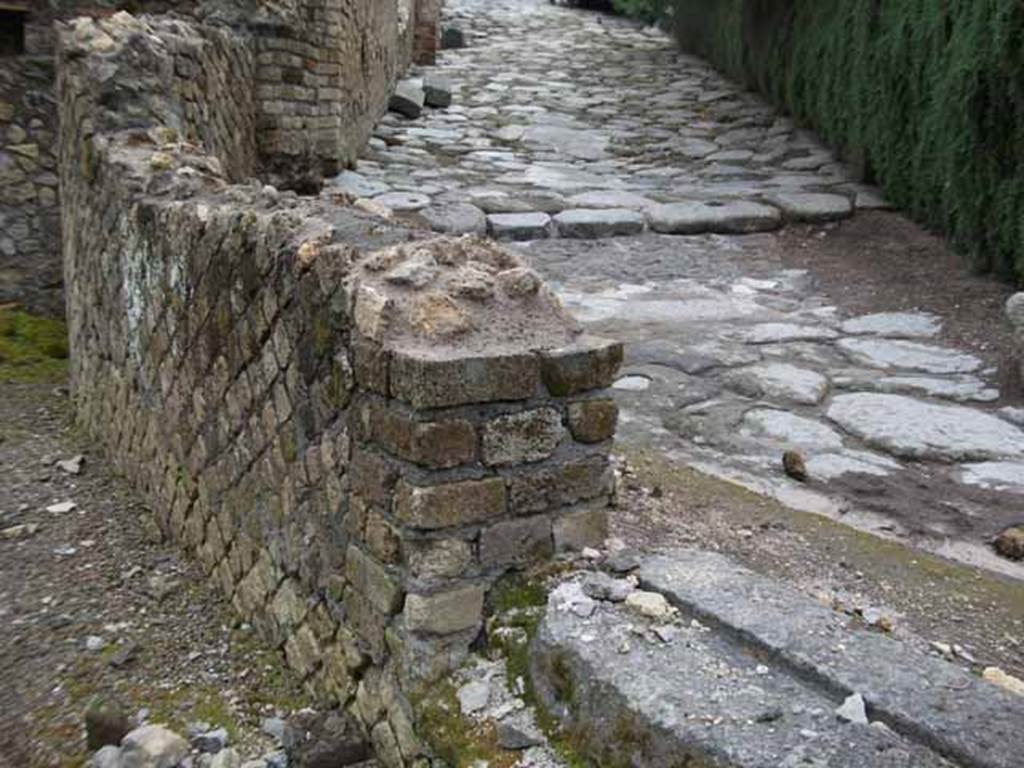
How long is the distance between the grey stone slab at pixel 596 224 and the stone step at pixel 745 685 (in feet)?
15.7

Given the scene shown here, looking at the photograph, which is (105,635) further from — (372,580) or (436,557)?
(436,557)

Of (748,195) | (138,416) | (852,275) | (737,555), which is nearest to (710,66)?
(748,195)

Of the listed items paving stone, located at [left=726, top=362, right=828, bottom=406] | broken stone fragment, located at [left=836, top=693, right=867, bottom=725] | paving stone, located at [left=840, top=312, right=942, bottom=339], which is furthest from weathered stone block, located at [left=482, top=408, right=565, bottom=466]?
paving stone, located at [left=840, top=312, right=942, bottom=339]

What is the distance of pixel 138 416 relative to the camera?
4113 mm

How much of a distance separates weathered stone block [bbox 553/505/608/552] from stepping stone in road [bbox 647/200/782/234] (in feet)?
15.8

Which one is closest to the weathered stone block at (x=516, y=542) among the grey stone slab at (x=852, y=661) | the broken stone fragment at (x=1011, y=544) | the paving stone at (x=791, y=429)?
the grey stone slab at (x=852, y=661)

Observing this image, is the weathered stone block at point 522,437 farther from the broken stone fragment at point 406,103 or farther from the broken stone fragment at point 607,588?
the broken stone fragment at point 406,103

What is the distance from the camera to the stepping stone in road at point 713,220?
6977 mm

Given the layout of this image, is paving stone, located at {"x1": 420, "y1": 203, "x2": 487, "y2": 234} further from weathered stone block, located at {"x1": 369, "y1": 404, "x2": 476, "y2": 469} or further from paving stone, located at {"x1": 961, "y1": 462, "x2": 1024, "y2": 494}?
weathered stone block, located at {"x1": 369, "y1": 404, "x2": 476, "y2": 469}

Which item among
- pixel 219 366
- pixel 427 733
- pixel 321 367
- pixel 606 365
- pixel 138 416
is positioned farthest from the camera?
pixel 138 416

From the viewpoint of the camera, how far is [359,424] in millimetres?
2283

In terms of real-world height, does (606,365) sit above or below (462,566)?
above

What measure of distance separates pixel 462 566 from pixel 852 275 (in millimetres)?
4505

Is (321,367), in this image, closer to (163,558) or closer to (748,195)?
(163,558)
